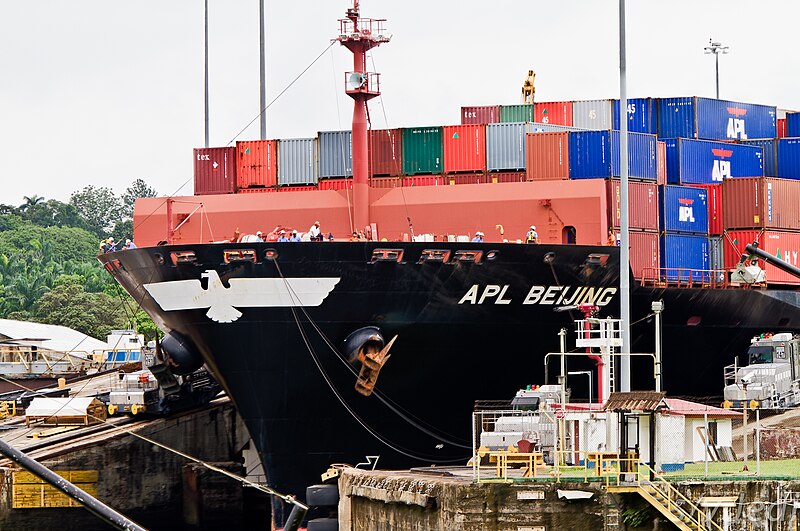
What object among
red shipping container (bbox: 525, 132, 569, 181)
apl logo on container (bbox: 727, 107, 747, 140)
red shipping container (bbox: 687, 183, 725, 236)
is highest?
apl logo on container (bbox: 727, 107, 747, 140)

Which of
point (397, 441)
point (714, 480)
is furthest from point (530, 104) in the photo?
point (714, 480)

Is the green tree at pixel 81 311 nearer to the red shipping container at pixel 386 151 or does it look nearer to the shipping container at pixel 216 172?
the shipping container at pixel 216 172

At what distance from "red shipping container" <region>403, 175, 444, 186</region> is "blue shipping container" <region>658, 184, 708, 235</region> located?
7.01 metres

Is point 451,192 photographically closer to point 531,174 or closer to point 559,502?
point 531,174

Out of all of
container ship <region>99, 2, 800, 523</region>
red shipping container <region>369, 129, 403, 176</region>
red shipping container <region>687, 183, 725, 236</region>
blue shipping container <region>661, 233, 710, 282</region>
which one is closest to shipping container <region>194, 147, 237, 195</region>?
container ship <region>99, 2, 800, 523</region>

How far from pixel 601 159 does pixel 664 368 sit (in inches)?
275

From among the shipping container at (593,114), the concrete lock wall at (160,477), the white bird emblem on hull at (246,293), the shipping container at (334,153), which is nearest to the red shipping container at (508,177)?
the shipping container at (334,153)

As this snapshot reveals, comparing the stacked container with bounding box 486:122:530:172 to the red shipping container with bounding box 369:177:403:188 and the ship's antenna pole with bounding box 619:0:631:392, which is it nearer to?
the red shipping container with bounding box 369:177:403:188

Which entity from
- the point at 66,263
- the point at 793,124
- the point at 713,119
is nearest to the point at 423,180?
the point at 713,119

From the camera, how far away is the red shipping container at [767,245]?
51.2 metres

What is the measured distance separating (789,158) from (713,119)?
3.13 meters

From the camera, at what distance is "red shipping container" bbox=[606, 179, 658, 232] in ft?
158

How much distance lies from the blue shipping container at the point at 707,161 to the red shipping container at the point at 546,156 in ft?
16.3

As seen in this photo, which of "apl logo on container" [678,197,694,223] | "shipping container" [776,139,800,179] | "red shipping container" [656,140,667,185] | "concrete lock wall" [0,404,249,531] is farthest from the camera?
"shipping container" [776,139,800,179]
